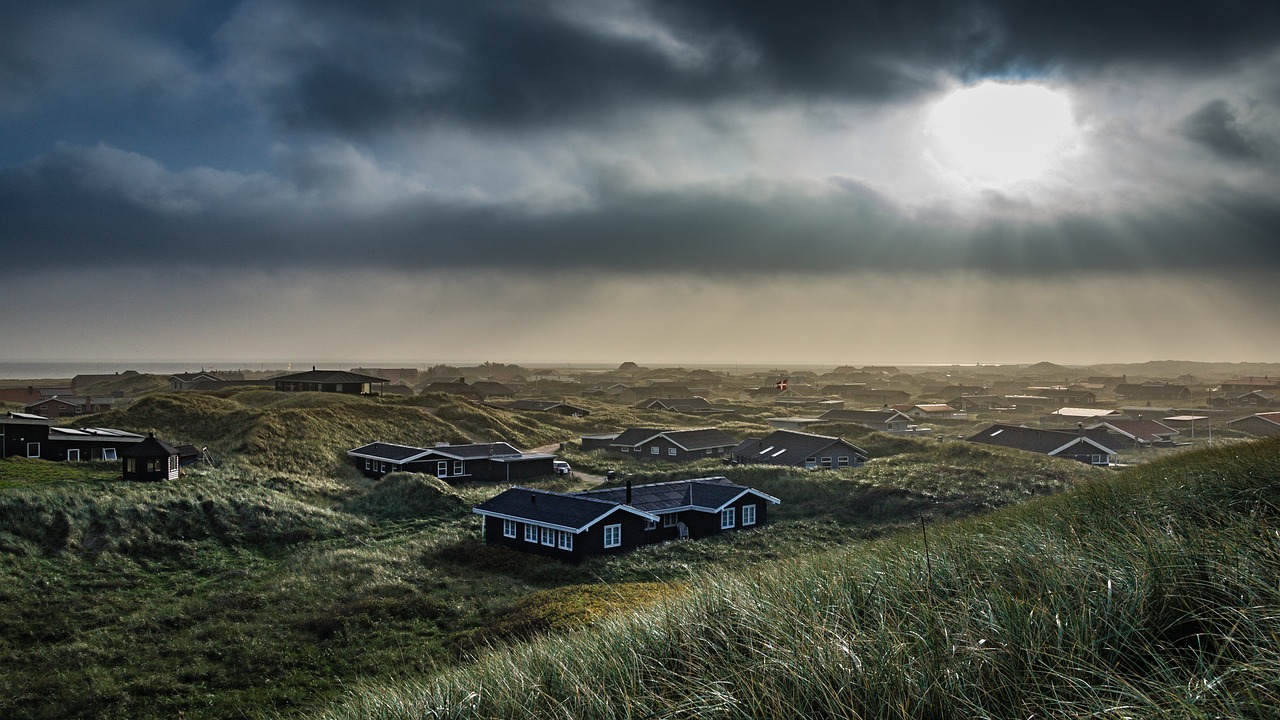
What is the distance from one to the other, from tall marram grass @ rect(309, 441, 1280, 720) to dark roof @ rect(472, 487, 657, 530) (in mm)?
20435

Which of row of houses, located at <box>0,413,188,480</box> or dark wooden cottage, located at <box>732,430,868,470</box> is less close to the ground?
row of houses, located at <box>0,413,188,480</box>

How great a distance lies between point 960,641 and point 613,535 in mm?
24873

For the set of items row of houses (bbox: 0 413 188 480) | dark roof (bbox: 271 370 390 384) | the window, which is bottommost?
the window

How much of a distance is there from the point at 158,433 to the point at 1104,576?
63.5 m

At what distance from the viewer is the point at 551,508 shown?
29.4 metres

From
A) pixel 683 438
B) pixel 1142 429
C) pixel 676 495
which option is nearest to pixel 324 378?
pixel 683 438

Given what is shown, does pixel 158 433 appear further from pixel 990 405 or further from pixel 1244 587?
pixel 990 405

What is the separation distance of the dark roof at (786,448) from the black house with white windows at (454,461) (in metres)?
16.9

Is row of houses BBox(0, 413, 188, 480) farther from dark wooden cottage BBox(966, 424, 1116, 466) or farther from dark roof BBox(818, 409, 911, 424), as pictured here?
dark roof BBox(818, 409, 911, 424)

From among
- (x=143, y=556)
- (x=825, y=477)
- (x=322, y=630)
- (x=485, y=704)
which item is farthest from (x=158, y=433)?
(x=485, y=704)

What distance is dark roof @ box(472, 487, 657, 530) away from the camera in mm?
28062

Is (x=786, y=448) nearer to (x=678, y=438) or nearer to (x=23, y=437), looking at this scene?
(x=678, y=438)

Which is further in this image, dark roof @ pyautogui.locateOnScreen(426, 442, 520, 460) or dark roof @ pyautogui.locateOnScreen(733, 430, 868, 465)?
dark roof @ pyautogui.locateOnScreen(733, 430, 868, 465)

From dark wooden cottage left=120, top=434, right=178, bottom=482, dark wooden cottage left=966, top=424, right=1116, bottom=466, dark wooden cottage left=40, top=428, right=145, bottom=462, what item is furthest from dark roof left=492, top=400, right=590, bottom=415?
dark wooden cottage left=120, top=434, right=178, bottom=482
